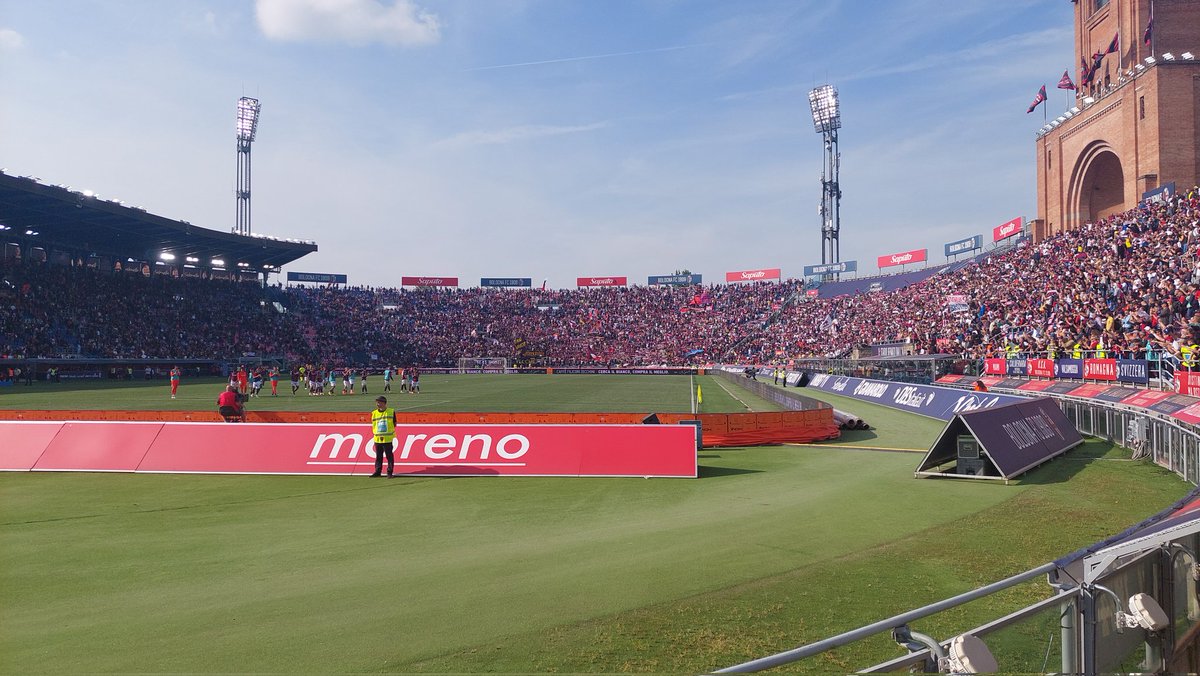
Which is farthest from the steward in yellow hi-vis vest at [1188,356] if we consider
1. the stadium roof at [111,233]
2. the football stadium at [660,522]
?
the stadium roof at [111,233]

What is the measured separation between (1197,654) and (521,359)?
90.5 meters

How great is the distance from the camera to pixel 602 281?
122 m

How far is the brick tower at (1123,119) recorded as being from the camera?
1921 inches

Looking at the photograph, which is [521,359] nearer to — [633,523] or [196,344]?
[196,344]

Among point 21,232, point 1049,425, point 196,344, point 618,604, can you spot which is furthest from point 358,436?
point 21,232

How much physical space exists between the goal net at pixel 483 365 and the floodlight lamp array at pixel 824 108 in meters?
51.8

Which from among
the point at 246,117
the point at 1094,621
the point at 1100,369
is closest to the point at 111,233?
the point at 246,117

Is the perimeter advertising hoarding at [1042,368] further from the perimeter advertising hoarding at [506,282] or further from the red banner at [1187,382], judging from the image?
the perimeter advertising hoarding at [506,282]

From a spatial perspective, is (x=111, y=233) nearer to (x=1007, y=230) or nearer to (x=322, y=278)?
(x=322, y=278)

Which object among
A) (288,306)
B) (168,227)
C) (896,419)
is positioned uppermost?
(168,227)

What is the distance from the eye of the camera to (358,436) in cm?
1559

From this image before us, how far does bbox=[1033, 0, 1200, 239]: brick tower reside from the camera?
48.8 m

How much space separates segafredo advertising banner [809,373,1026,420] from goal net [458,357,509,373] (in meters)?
53.9

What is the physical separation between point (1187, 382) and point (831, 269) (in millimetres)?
84322
